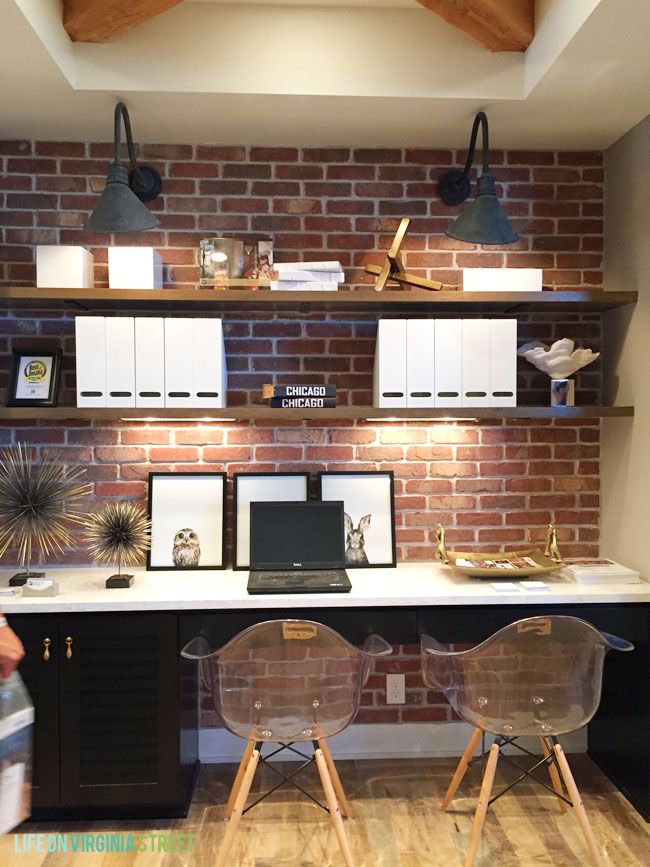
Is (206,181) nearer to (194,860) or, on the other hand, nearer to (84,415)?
(84,415)

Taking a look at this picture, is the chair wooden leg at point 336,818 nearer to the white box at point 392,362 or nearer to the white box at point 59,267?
the white box at point 392,362

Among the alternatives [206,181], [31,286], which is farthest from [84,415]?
[206,181]

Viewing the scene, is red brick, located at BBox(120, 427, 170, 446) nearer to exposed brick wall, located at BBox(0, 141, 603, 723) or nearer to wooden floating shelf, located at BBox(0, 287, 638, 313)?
exposed brick wall, located at BBox(0, 141, 603, 723)

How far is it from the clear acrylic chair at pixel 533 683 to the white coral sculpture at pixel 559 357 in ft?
3.51

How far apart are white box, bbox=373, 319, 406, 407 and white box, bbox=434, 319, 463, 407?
0.13 metres

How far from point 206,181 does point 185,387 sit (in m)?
0.88

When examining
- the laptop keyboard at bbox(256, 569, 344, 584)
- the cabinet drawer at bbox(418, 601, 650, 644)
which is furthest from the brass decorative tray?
the laptop keyboard at bbox(256, 569, 344, 584)

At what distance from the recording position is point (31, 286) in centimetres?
302

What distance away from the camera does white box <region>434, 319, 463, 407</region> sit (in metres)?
2.82

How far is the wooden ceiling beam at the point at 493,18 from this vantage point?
231 centimetres

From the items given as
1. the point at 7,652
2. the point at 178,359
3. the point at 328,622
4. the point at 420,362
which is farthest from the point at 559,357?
the point at 7,652

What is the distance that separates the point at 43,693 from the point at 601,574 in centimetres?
205

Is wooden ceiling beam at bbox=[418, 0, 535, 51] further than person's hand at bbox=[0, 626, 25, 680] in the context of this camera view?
Yes

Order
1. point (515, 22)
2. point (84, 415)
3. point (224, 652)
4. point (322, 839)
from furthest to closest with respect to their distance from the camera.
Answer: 1. point (84, 415)
2. point (322, 839)
3. point (515, 22)
4. point (224, 652)
